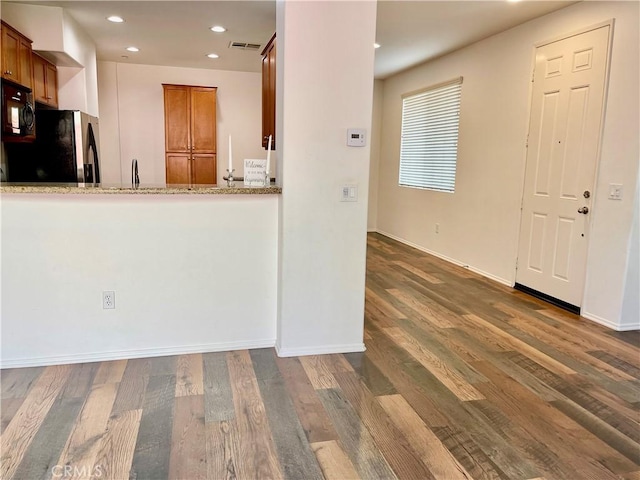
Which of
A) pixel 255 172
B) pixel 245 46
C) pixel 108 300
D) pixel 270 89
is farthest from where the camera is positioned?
pixel 245 46

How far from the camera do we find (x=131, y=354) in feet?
9.09

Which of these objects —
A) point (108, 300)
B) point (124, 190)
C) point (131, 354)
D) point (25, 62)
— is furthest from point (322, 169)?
point (25, 62)

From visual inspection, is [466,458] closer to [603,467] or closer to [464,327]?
[603,467]

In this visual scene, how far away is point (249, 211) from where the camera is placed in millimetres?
2830

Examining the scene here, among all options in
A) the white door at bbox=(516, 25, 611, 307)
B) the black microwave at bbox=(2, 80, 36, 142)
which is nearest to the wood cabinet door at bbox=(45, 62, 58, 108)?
the black microwave at bbox=(2, 80, 36, 142)

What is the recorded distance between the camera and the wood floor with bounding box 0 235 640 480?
1813 millimetres

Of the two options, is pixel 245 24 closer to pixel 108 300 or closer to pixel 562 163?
pixel 108 300

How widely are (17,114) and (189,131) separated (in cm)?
302

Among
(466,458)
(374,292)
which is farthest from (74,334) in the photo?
(374,292)

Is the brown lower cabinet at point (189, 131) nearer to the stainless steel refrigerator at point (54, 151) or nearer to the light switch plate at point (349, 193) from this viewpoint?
the stainless steel refrigerator at point (54, 151)

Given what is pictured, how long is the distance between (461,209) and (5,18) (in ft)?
16.4

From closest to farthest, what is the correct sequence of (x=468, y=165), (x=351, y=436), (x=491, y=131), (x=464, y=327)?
(x=351, y=436)
(x=464, y=327)
(x=491, y=131)
(x=468, y=165)

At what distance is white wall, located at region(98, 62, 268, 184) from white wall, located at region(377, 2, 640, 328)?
2.33 meters

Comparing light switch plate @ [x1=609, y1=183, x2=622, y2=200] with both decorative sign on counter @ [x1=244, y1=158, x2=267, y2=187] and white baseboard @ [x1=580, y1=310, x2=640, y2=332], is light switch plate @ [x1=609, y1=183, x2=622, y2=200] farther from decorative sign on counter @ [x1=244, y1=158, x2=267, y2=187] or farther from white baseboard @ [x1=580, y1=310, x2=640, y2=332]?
decorative sign on counter @ [x1=244, y1=158, x2=267, y2=187]
